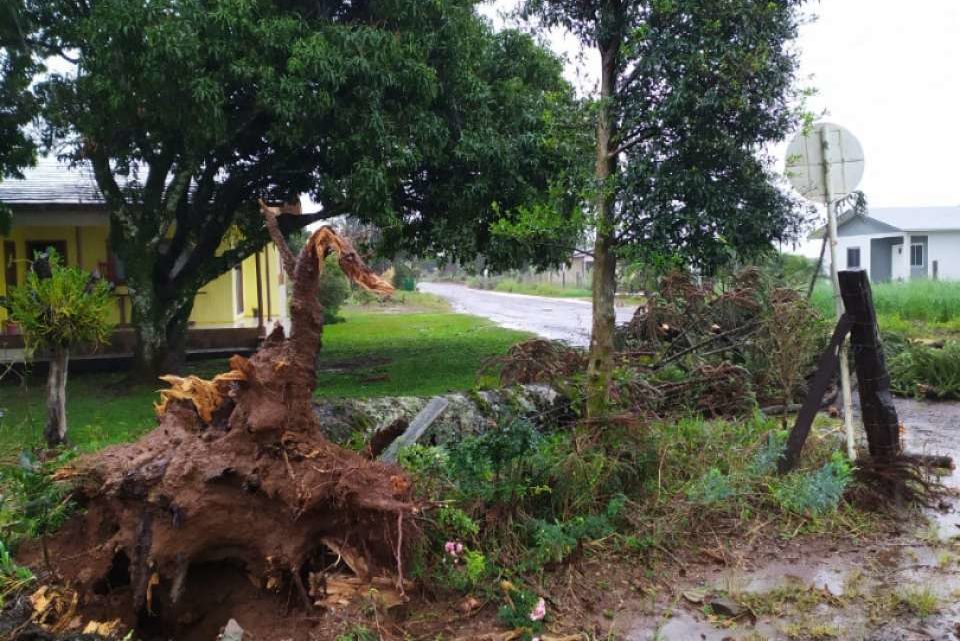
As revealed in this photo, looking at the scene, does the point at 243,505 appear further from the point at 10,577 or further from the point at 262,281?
the point at 262,281

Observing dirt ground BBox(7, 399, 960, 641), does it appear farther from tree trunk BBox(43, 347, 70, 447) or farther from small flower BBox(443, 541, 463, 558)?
tree trunk BBox(43, 347, 70, 447)

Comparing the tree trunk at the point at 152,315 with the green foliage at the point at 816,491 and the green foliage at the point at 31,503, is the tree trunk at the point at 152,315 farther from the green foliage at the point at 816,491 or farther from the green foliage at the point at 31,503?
the green foliage at the point at 816,491

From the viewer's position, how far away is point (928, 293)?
1956 cm

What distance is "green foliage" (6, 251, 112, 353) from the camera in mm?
6164

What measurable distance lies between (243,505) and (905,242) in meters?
38.8

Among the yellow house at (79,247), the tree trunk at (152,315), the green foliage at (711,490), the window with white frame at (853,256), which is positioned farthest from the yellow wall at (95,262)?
the window with white frame at (853,256)

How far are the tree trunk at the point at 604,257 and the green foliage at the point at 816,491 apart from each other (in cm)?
139

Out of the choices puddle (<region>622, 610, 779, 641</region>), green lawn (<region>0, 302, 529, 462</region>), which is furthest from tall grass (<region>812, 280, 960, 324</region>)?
puddle (<region>622, 610, 779, 641</region>)

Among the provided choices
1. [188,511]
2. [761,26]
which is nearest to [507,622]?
[188,511]

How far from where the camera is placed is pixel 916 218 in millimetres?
37375

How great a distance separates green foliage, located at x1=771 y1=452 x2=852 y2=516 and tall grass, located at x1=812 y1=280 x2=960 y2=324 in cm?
1227

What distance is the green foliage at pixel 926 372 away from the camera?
400 inches

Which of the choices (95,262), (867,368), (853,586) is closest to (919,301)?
(867,368)

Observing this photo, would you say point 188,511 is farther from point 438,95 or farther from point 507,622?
point 438,95
